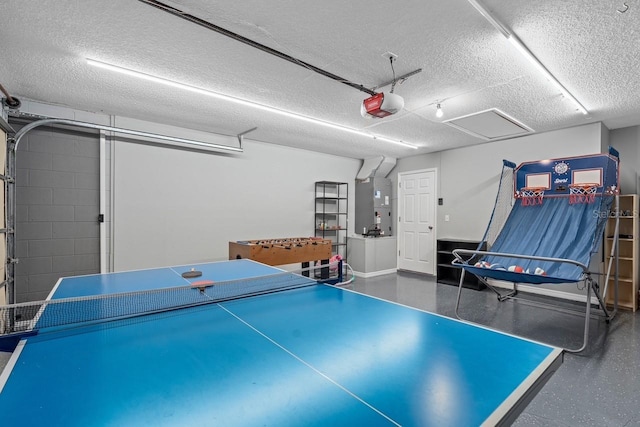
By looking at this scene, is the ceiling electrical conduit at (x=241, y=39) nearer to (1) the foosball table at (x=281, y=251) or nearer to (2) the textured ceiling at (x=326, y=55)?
(2) the textured ceiling at (x=326, y=55)

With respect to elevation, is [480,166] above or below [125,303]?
above

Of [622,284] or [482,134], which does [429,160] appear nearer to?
[482,134]

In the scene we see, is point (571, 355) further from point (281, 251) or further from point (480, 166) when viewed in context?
point (480, 166)

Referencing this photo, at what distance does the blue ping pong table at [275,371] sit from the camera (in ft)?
2.54

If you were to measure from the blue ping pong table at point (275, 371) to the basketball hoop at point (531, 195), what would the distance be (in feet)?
13.0

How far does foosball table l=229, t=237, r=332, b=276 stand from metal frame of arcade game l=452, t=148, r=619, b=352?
2.16 metres

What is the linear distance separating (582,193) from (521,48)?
2648 millimetres

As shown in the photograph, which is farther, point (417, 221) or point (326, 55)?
point (417, 221)

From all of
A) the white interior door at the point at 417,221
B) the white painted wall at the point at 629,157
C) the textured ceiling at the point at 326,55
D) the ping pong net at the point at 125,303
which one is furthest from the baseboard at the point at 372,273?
the ping pong net at the point at 125,303

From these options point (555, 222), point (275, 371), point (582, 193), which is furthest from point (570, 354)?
point (275, 371)

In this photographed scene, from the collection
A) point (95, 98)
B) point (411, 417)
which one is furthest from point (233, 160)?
point (411, 417)

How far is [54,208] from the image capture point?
3.83 m

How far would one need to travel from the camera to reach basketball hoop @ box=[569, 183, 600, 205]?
12.7ft

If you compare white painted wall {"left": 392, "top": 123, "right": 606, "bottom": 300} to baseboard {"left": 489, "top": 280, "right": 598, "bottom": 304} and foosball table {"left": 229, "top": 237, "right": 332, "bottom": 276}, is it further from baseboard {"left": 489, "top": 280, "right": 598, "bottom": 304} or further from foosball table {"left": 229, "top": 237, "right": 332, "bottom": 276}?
foosball table {"left": 229, "top": 237, "right": 332, "bottom": 276}
